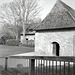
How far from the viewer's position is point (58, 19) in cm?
612

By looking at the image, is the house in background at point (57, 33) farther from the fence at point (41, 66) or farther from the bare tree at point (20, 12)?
the bare tree at point (20, 12)

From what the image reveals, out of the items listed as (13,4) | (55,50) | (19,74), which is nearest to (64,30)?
(55,50)

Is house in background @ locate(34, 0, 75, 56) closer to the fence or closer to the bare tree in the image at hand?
the fence

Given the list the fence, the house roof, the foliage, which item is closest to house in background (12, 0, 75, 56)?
the house roof

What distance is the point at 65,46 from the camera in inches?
221

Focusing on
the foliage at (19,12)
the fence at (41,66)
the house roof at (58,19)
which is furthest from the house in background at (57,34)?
the foliage at (19,12)

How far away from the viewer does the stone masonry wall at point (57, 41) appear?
17.9 feet

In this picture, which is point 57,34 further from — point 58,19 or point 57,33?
point 58,19

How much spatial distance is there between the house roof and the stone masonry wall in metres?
0.34

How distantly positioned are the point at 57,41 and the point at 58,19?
4.09 ft

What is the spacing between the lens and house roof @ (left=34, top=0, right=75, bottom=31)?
5.64 m

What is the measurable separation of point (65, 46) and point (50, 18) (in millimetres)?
1921

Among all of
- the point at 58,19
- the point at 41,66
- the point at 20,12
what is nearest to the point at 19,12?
the point at 20,12

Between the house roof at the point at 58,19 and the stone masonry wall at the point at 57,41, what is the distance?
34 cm
